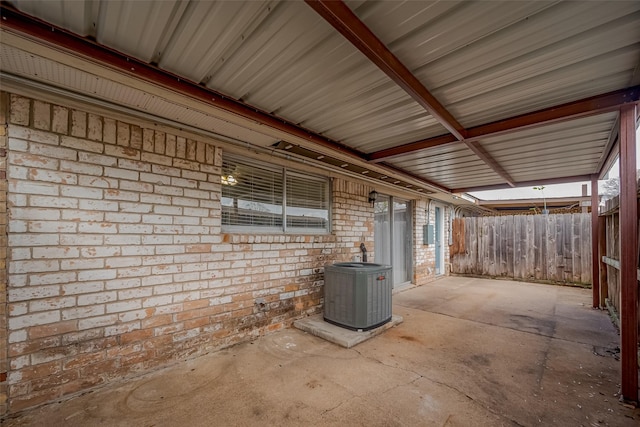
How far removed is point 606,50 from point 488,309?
4402mm

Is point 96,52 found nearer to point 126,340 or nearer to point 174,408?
point 126,340

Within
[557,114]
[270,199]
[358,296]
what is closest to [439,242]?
[358,296]

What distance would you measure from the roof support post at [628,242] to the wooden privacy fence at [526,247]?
603 cm

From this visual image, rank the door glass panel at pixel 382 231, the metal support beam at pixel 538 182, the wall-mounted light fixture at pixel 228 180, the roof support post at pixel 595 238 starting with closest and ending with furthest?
the wall-mounted light fixture at pixel 228 180 → the roof support post at pixel 595 238 → the metal support beam at pixel 538 182 → the door glass panel at pixel 382 231

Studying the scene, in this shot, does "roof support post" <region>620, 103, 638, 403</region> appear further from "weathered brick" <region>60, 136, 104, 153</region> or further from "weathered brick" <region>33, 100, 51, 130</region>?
"weathered brick" <region>33, 100, 51, 130</region>

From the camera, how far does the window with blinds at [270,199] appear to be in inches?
135

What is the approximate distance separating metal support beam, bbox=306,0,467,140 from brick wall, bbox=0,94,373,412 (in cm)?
215

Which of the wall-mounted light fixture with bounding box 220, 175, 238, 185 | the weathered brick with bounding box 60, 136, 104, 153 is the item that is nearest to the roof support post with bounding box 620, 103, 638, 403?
the wall-mounted light fixture with bounding box 220, 175, 238, 185

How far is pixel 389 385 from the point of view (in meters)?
2.44

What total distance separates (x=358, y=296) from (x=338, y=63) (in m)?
2.72

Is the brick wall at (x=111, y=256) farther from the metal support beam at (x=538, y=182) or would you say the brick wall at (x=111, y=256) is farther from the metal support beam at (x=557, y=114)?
the metal support beam at (x=538, y=182)

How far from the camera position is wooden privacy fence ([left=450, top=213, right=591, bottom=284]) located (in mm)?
6992

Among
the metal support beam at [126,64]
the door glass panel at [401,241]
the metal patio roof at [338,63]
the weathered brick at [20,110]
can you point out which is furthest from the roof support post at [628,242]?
the weathered brick at [20,110]

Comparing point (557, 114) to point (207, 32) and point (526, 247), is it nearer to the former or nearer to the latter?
point (207, 32)
